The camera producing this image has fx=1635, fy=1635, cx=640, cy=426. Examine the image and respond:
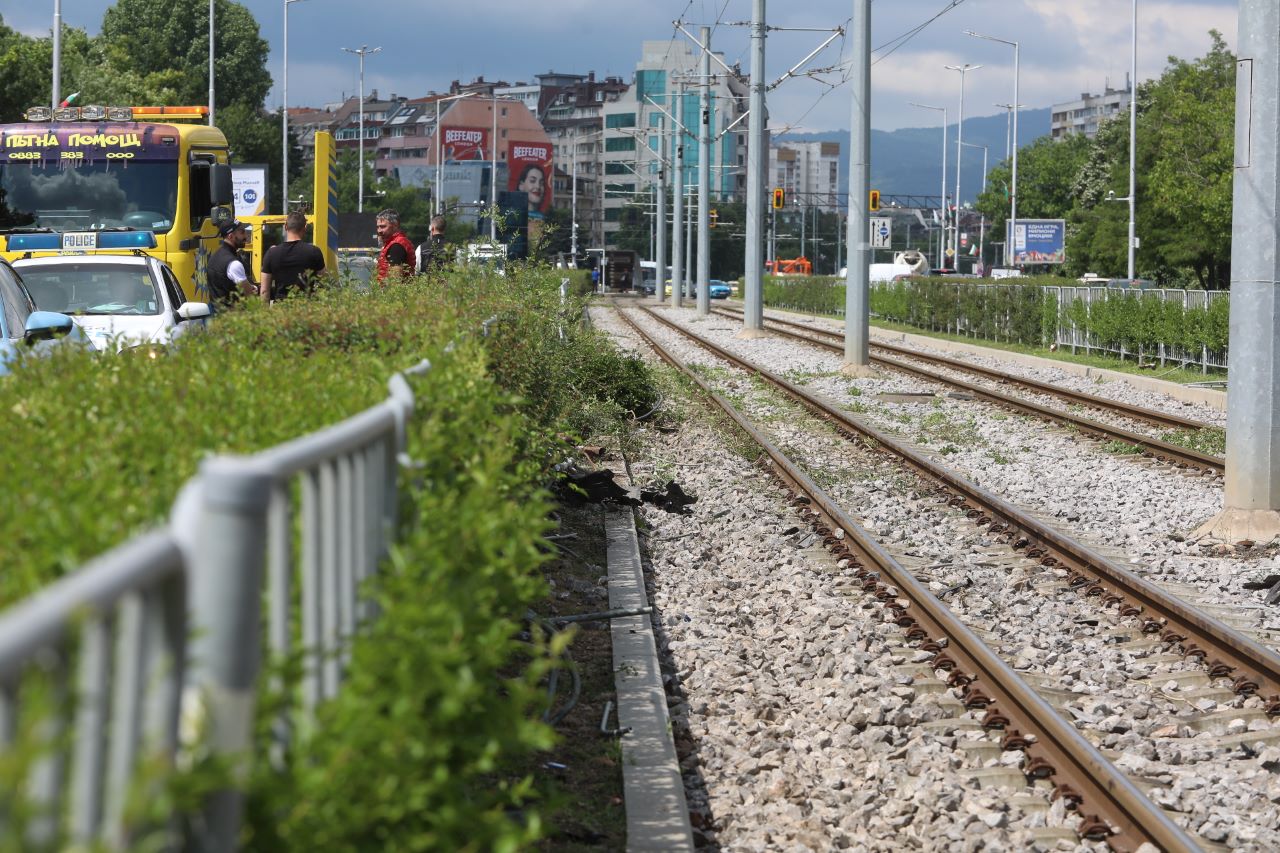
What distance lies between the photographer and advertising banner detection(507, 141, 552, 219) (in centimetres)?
16288

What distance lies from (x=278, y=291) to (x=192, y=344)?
8855mm

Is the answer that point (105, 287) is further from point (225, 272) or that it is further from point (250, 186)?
point (250, 186)

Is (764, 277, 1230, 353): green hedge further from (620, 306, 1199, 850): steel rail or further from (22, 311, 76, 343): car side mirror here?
(22, 311, 76, 343): car side mirror

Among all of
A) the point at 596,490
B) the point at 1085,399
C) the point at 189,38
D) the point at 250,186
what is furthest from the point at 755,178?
the point at 189,38

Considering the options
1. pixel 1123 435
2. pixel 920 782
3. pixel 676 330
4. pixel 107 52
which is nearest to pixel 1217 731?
pixel 920 782

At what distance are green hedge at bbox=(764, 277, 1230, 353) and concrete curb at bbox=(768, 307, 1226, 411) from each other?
1.13 metres

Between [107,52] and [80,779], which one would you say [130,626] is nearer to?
[80,779]

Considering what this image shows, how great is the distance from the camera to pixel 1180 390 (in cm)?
2283

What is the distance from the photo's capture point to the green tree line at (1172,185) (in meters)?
59.7

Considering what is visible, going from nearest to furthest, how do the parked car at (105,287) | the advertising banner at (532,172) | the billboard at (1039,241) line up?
the parked car at (105,287), the billboard at (1039,241), the advertising banner at (532,172)

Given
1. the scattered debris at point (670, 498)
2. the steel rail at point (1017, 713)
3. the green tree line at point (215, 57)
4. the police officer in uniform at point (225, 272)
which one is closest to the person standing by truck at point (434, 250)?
the police officer in uniform at point (225, 272)

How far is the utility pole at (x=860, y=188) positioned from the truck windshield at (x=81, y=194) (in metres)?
A: 12.0

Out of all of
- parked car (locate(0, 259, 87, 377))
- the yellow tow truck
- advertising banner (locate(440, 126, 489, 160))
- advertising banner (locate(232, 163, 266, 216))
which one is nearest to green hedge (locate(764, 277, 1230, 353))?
the yellow tow truck

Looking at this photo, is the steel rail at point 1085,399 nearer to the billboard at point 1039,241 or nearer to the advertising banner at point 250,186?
the advertising banner at point 250,186
